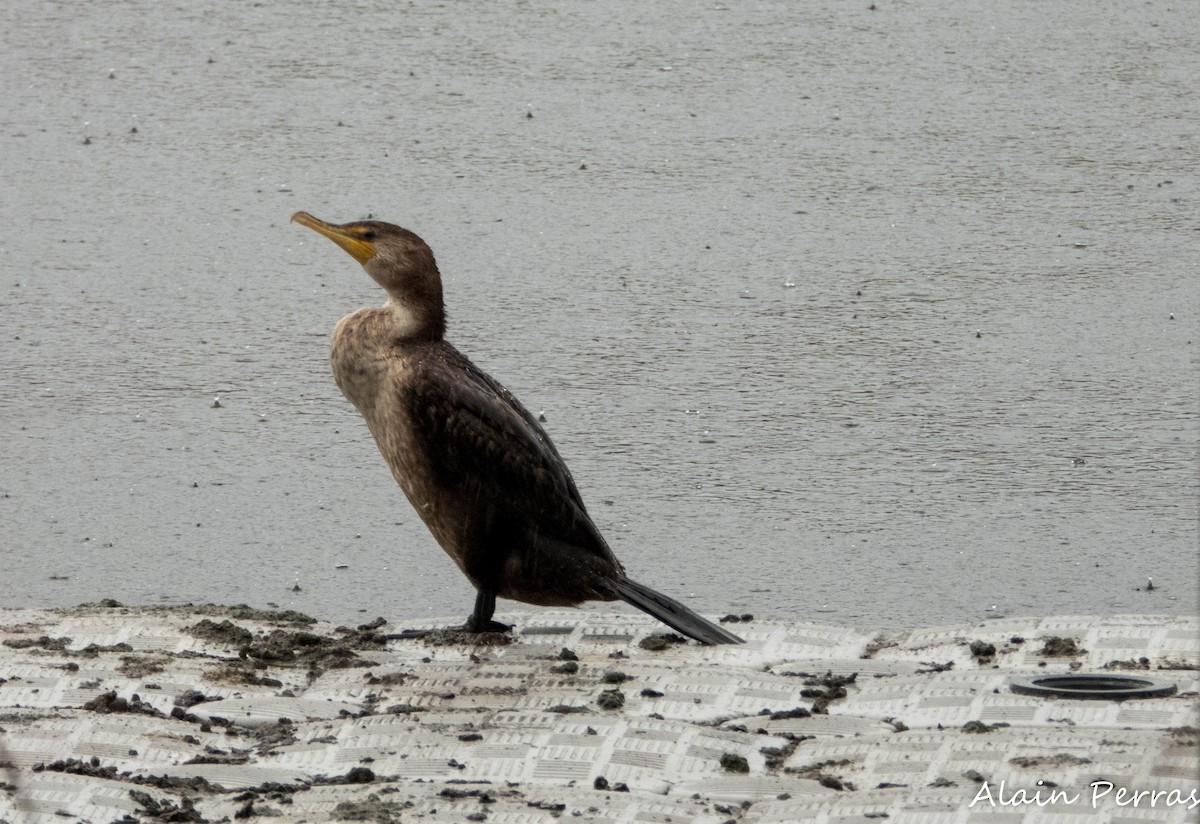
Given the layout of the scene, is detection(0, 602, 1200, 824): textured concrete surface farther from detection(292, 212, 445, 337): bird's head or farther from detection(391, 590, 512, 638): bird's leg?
detection(292, 212, 445, 337): bird's head

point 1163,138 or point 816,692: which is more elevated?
point 1163,138

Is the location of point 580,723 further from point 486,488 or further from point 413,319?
point 413,319

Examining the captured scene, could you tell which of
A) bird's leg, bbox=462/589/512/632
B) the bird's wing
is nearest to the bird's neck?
the bird's wing

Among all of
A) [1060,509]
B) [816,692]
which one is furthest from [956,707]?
[1060,509]

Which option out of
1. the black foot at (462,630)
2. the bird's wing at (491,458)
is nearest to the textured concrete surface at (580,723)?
the black foot at (462,630)

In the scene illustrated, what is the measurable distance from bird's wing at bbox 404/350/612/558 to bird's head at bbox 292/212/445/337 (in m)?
0.19

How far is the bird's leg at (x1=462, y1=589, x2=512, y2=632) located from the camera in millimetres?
4898

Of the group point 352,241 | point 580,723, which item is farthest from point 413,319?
point 580,723

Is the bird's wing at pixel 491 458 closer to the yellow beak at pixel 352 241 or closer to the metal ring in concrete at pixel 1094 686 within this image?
the yellow beak at pixel 352 241

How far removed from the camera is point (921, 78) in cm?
938

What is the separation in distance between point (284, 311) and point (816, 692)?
3.58 metres

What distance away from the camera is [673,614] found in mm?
4812

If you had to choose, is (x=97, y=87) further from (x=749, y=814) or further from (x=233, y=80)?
(x=749, y=814)

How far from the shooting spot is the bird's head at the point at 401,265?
503 cm
